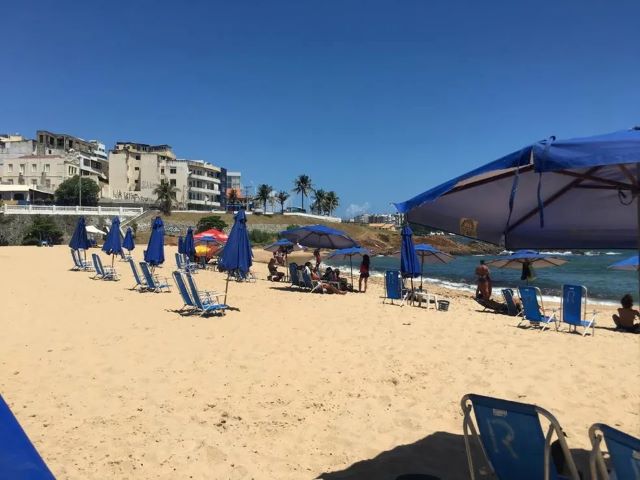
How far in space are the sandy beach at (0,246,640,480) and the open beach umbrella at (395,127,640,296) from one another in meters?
1.91

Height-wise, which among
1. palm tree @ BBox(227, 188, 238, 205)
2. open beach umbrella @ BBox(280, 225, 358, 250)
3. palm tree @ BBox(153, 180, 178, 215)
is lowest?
open beach umbrella @ BBox(280, 225, 358, 250)

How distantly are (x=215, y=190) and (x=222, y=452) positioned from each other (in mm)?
91063

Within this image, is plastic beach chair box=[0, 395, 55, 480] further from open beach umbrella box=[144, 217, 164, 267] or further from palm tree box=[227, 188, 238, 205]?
palm tree box=[227, 188, 238, 205]

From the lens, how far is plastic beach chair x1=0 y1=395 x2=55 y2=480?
1453 millimetres

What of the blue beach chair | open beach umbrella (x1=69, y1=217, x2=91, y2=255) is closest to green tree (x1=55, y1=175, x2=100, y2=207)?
open beach umbrella (x1=69, y1=217, x2=91, y2=255)

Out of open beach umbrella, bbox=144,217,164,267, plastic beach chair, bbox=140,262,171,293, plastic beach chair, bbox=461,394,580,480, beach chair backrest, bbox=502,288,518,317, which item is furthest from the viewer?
open beach umbrella, bbox=144,217,164,267

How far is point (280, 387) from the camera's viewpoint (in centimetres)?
574

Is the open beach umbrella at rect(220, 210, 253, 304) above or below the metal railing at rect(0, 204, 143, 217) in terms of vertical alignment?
below

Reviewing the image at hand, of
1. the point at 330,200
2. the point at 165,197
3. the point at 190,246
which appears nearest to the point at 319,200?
the point at 330,200

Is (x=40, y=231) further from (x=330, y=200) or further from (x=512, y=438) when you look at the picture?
(x=330, y=200)

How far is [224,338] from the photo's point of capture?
813cm

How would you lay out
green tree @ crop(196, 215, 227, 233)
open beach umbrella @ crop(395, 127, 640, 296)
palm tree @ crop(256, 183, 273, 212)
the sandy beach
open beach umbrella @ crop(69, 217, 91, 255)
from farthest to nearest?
palm tree @ crop(256, 183, 273, 212) < green tree @ crop(196, 215, 227, 233) < open beach umbrella @ crop(69, 217, 91, 255) < the sandy beach < open beach umbrella @ crop(395, 127, 640, 296)

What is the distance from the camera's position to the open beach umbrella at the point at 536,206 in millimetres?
3258

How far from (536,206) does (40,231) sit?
5213 cm
